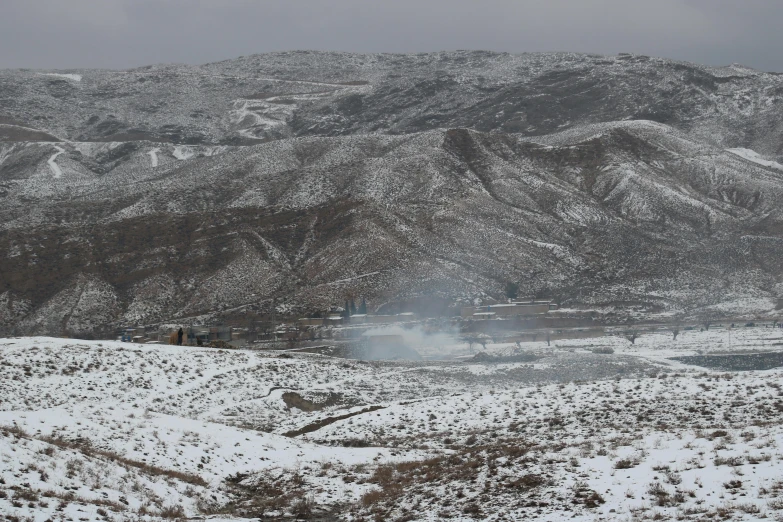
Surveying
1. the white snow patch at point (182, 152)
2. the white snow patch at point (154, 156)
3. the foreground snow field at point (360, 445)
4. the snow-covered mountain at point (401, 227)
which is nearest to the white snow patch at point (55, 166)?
the snow-covered mountain at point (401, 227)

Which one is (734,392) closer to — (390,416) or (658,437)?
(658,437)

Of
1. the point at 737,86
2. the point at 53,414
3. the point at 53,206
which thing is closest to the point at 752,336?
the point at 53,414

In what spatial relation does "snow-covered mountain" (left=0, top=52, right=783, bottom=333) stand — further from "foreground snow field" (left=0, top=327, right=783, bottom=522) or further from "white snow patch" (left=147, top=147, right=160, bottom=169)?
"foreground snow field" (left=0, top=327, right=783, bottom=522)

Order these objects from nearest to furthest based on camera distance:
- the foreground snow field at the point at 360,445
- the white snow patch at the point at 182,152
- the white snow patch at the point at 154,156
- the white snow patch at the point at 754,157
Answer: the foreground snow field at the point at 360,445 → the white snow patch at the point at 754,157 → the white snow patch at the point at 154,156 → the white snow patch at the point at 182,152

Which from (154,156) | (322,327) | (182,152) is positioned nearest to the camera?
(322,327)

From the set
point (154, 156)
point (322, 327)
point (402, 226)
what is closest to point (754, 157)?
point (402, 226)

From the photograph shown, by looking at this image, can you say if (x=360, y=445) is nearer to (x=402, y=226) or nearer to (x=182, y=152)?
(x=402, y=226)

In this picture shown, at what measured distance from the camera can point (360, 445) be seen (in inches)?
1047

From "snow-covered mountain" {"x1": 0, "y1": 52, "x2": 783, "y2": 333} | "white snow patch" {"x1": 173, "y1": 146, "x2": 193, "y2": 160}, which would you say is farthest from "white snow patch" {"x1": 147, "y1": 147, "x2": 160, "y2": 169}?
"snow-covered mountain" {"x1": 0, "y1": 52, "x2": 783, "y2": 333}

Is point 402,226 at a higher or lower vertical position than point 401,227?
higher

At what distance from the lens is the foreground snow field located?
14.8m

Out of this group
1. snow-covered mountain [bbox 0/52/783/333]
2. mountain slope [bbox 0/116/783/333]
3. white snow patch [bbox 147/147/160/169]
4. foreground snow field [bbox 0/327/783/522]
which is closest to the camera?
foreground snow field [bbox 0/327/783/522]

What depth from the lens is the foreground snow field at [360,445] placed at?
1478 centimetres

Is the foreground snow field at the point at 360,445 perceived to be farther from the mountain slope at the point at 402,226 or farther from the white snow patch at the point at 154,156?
the white snow patch at the point at 154,156
